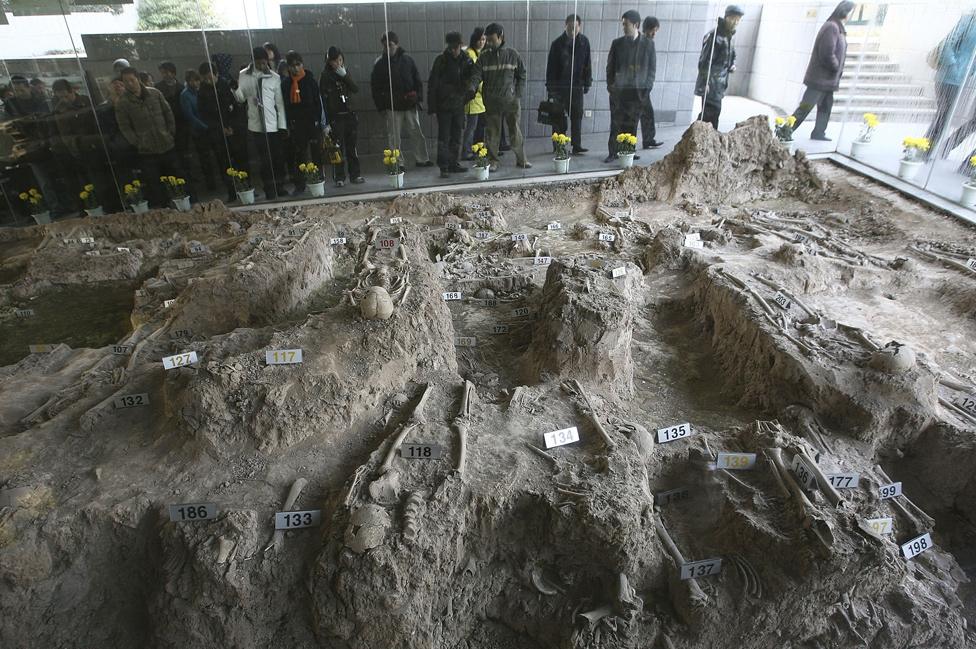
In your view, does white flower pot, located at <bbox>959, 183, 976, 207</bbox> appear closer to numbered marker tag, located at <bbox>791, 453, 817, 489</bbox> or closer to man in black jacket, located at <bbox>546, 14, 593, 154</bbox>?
man in black jacket, located at <bbox>546, 14, 593, 154</bbox>

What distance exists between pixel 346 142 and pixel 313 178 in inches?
31.9

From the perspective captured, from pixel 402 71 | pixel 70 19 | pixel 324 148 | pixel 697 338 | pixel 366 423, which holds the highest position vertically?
pixel 70 19

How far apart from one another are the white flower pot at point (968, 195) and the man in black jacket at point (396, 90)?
27.2 feet

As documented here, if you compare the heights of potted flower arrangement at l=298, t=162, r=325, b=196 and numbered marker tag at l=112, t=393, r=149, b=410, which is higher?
potted flower arrangement at l=298, t=162, r=325, b=196

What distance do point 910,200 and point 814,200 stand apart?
1.35m

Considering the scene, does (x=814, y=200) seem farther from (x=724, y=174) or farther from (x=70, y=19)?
(x=70, y=19)

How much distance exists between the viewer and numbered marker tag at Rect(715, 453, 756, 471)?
3957 mm

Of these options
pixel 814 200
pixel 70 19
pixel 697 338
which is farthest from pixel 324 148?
pixel 814 200

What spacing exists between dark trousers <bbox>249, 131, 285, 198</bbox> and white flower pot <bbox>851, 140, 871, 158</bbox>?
10199 millimetres

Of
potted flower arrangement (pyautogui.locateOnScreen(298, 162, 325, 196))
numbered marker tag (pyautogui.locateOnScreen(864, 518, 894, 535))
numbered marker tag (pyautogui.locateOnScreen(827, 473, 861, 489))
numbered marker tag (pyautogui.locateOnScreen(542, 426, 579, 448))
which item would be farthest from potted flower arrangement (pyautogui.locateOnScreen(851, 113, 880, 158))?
numbered marker tag (pyautogui.locateOnScreen(542, 426, 579, 448))

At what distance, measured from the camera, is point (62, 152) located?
891cm

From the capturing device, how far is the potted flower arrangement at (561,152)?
33.8ft

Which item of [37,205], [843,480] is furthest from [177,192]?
[843,480]

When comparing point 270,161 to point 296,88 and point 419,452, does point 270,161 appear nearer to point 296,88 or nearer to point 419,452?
point 296,88
